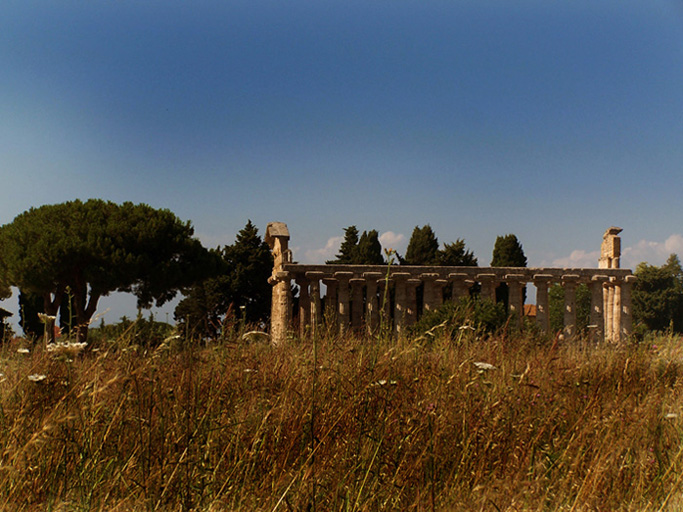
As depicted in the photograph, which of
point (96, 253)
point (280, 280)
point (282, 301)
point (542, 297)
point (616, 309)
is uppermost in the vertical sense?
point (96, 253)

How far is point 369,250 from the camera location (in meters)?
32.0

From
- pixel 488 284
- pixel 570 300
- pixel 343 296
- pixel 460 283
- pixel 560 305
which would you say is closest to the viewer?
pixel 343 296

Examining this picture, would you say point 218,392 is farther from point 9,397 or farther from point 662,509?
point 662,509

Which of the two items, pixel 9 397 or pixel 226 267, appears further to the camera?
pixel 226 267

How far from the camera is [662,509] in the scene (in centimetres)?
314

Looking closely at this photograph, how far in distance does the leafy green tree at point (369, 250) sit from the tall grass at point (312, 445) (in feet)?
89.6

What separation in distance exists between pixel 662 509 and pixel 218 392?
2.66m

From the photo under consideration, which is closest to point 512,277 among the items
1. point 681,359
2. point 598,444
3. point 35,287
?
point 681,359

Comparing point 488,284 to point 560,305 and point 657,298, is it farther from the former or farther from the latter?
point 657,298

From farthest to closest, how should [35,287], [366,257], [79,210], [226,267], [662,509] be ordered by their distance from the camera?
[366,257] < [226,267] < [79,210] < [35,287] < [662,509]

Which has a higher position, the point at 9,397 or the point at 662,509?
the point at 9,397

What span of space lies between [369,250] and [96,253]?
14.9m

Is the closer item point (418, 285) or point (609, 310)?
point (418, 285)

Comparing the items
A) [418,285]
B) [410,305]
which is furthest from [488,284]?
[410,305]
